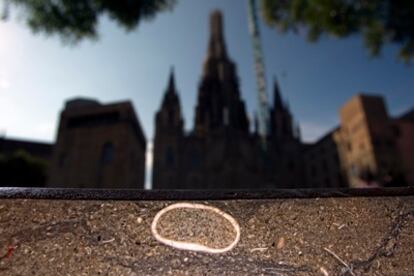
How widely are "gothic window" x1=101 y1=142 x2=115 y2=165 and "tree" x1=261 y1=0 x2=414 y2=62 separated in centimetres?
2053

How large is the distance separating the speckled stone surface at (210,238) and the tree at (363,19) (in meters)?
10.2

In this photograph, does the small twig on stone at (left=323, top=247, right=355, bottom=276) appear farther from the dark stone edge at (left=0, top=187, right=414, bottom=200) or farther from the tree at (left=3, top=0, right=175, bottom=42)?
the tree at (left=3, top=0, right=175, bottom=42)

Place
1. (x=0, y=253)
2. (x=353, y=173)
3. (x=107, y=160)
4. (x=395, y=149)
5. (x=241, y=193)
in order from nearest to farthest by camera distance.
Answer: (x=0, y=253) → (x=241, y=193) → (x=107, y=160) → (x=395, y=149) → (x=353, y=173)

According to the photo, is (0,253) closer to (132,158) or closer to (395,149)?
(132,158)

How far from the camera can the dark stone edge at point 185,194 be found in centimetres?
162

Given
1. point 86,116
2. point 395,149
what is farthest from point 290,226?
point 395,149

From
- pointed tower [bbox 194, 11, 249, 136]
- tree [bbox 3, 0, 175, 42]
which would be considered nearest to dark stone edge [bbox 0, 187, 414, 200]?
tree [bbox 3, 0, 175, 42]

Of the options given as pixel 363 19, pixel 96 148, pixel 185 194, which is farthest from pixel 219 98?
pixel 185 194

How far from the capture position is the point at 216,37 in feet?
224

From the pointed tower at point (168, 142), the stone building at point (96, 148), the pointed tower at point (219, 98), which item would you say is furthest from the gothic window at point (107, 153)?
the pointed tower at point (219, 98)

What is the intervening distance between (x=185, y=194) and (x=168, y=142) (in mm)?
44493

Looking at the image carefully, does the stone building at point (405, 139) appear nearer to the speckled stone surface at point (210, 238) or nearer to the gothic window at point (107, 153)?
the gothic window at point (107, 153)

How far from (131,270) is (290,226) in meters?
0.87

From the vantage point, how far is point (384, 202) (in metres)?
1.75
